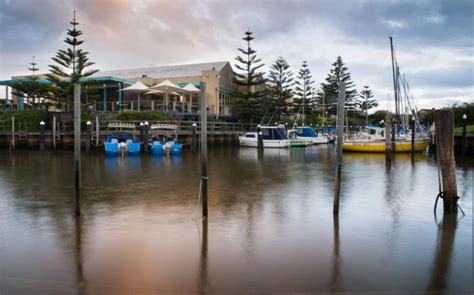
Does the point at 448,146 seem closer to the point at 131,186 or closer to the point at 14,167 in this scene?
the point at 131,186

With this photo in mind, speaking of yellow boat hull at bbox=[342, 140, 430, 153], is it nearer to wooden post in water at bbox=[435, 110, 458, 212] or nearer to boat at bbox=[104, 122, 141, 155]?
boat at bbox=[104, 122, 141, 155]

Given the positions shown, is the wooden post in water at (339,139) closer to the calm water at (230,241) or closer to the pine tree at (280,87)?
the calm water at (230,241)

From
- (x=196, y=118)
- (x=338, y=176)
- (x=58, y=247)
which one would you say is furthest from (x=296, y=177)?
(x=196, y=118)

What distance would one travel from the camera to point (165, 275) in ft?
16.6

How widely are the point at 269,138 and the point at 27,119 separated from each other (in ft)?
63.1

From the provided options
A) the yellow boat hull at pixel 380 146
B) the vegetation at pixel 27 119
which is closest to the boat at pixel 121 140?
the vegetation at pixel 27 119

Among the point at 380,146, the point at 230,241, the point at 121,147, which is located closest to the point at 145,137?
the point at 121,147

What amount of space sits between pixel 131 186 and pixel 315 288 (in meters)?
8.90

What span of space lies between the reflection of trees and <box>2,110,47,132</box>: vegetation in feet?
99.4

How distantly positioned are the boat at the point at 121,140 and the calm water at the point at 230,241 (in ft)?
36.5

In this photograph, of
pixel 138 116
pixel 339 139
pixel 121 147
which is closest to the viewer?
pixel 339 139

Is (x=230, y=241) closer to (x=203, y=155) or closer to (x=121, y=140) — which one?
(x=203, y=155)

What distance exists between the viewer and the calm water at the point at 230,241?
193 inches

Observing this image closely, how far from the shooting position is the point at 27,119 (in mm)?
31078
